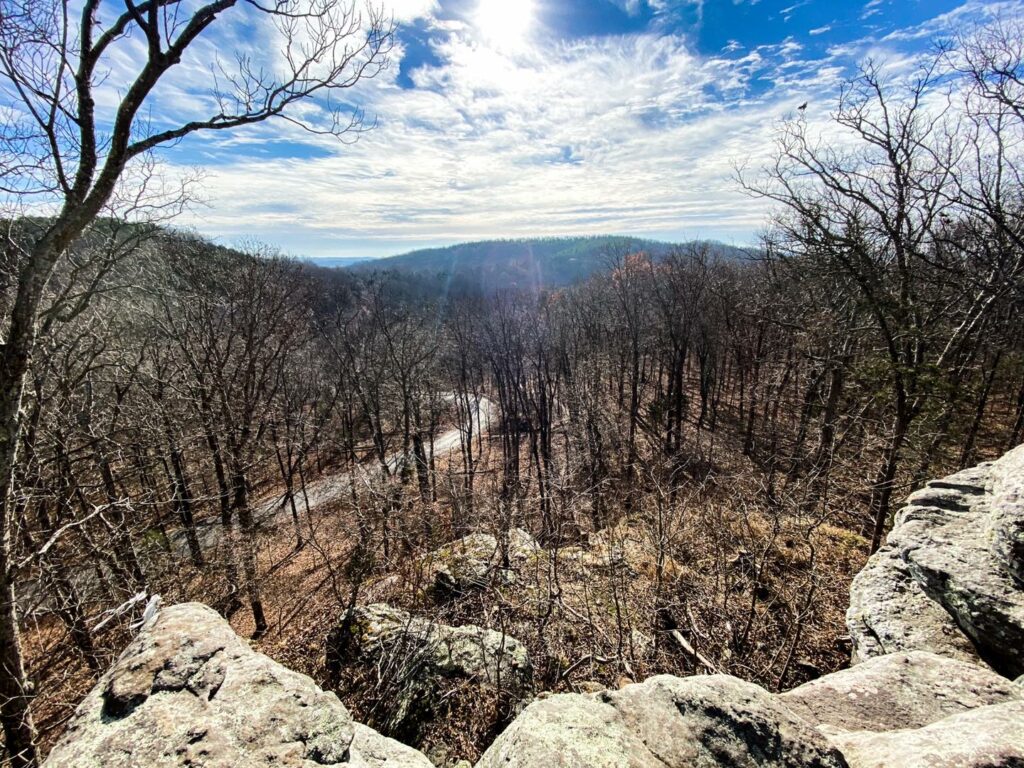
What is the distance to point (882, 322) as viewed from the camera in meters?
8.38

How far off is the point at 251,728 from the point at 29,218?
336 inches

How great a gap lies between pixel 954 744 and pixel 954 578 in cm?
279

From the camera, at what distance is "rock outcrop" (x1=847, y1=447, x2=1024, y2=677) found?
3.81m

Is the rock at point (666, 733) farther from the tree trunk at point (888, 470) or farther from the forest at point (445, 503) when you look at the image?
the tree trunk at point (888, 470)

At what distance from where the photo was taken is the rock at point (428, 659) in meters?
5.00

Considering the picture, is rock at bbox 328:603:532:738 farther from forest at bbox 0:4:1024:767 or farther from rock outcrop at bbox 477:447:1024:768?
rock outcrop at bbox 477:447:1024:768

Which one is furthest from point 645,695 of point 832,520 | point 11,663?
point 832,520

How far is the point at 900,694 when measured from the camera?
3.26m

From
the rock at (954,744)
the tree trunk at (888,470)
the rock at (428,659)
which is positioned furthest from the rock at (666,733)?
the tree trunk at (888,470)

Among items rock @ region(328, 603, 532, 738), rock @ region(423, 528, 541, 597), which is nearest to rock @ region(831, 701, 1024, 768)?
rock @ region(328, 603, 532, 738)

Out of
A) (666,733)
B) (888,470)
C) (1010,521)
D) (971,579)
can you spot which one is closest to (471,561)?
(666,733)

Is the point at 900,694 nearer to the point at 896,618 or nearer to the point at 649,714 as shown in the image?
the point at 896,618

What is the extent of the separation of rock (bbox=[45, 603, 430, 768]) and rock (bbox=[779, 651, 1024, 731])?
9.74 ft

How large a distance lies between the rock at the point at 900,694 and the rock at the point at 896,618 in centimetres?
108
